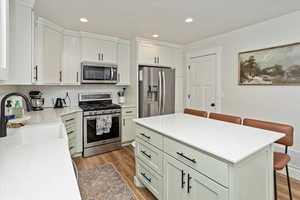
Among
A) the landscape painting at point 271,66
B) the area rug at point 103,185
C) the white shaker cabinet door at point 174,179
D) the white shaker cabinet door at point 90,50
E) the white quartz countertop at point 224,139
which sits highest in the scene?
the white shaker cabinet door at point 90,50

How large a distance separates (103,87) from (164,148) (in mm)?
2602

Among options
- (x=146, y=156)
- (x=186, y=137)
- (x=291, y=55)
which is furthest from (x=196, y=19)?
(x=146, y=156)

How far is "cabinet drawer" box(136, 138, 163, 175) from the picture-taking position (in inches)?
62.9

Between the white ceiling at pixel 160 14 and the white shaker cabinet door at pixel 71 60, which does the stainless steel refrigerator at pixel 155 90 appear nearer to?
the white ceiling at pixel 160 14

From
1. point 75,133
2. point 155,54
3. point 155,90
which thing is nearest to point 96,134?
point 75,133

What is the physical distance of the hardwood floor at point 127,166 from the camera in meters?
1.93

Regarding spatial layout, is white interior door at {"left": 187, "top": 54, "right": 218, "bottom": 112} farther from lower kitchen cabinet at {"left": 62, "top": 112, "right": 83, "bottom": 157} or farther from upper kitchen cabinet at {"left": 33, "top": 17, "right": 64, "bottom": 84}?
upper kitchen cabinet at {"left": 33, "top": 17, "right": 64, "bottom": 84}

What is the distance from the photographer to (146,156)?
5.95 feet

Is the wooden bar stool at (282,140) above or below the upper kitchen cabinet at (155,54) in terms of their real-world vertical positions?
below

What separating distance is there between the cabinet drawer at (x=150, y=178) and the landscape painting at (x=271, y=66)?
2.33 metres

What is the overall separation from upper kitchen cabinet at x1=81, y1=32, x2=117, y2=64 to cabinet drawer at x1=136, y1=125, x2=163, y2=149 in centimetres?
201

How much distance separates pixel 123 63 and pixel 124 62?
37mm

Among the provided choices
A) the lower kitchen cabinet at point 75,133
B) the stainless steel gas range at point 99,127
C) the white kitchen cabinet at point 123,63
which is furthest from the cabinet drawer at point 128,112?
the lower kitchen cabinet at point 75,133

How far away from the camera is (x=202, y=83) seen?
361 cm
